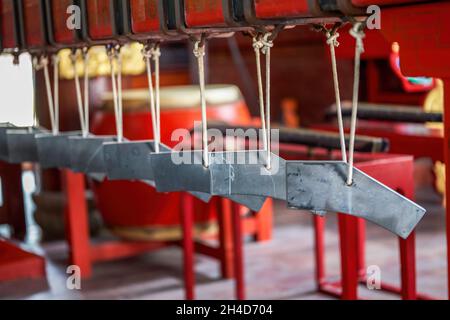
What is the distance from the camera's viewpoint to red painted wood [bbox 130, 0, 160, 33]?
5.54ft

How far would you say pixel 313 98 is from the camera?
21.6 ft

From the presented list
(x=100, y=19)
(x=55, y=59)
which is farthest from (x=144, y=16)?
(x=55, y=59)

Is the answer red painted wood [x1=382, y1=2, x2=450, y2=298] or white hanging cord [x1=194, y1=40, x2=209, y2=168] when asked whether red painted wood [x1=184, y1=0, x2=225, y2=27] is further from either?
red painted wood [x1=382, y1=2, x2=450, y2=298]

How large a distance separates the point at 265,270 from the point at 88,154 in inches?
75.5

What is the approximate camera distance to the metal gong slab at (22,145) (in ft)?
7.47

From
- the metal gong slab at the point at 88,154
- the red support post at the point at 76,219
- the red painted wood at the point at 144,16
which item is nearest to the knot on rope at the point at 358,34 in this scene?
the red painted wood at the point at 144,16

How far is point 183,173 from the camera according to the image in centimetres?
158

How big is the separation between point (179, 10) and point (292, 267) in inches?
94.6

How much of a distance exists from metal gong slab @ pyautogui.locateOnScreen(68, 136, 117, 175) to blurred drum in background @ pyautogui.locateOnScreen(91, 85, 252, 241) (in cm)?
179

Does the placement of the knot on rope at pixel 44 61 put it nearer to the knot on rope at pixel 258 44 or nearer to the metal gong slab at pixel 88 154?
the metal gong slab at pixel 88 154

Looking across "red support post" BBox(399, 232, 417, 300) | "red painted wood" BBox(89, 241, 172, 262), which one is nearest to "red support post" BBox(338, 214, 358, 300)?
"red support post" BBox(399, 232, 417, 300)

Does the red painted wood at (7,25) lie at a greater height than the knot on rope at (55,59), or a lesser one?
greater

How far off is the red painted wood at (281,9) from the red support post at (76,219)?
101 inches
